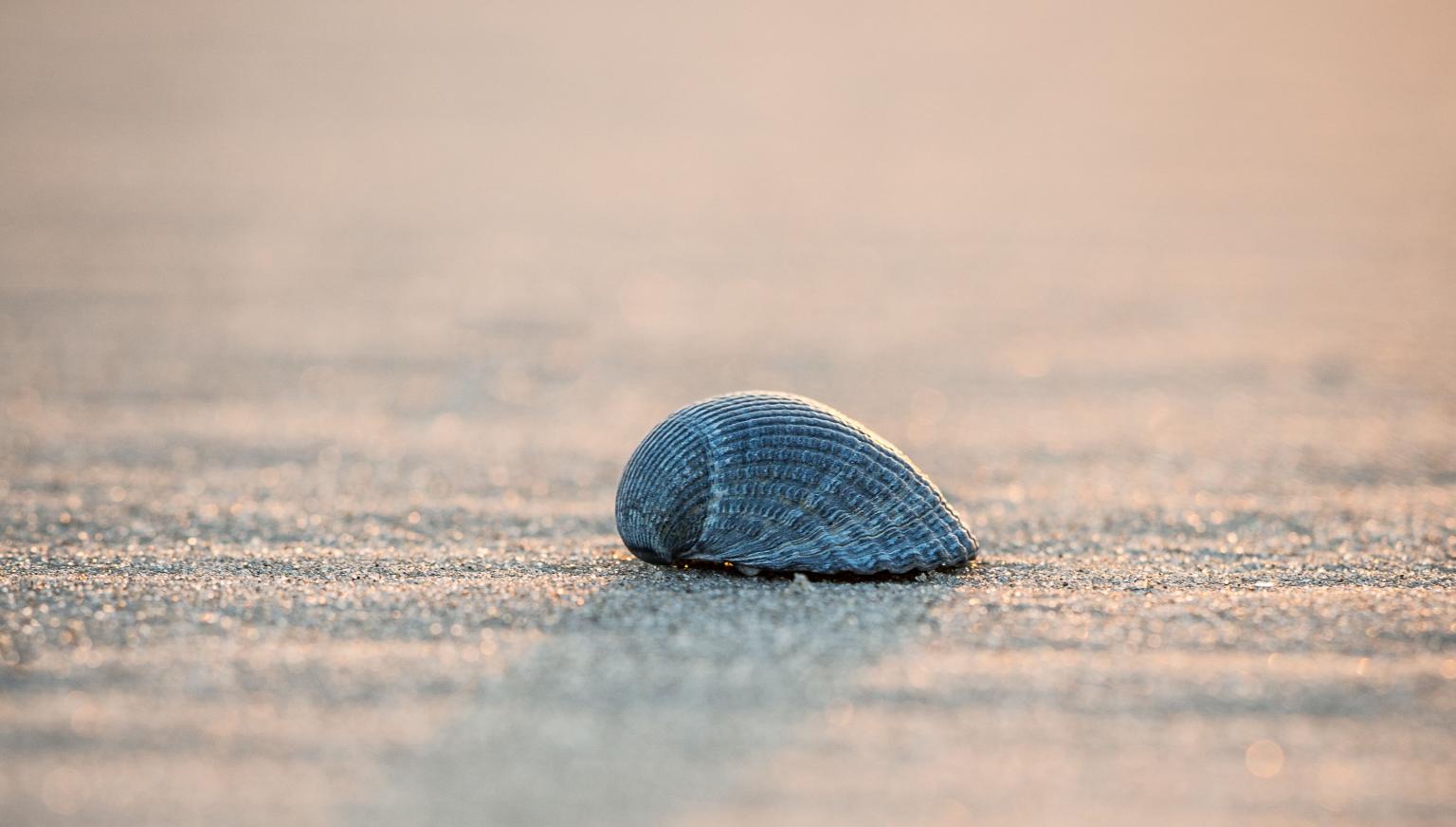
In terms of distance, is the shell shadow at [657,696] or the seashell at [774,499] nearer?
the shell shadow at [657,696]

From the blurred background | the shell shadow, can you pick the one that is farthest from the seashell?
the blurred background

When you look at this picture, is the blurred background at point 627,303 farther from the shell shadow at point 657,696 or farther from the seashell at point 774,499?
the seashell at point 774,499

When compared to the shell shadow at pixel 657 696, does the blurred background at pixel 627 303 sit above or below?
above

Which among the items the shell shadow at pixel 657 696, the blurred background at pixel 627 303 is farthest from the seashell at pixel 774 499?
the blurred background at pixel 627 303

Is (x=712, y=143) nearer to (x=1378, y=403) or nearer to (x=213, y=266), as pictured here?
(x=213, y=266)

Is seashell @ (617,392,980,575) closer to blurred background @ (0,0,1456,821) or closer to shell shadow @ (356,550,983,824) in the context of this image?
shell shadow @ (356,550,983,824)

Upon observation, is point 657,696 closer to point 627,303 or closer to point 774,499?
point 774,499
